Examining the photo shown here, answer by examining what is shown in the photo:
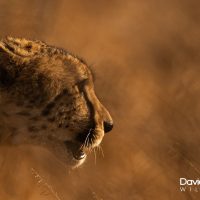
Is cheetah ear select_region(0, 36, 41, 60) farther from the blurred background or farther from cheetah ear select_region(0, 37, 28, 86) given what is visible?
the blurred background

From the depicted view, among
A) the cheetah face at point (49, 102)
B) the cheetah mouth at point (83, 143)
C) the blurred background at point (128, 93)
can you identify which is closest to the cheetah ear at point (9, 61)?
the cheetah face at point (49, 102)

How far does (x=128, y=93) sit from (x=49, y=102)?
2420mm

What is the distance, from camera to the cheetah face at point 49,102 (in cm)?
215

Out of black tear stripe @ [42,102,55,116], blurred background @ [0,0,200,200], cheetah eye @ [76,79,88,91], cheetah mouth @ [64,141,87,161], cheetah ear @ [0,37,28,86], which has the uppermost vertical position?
cheetah ear @ [0,37,28,86]

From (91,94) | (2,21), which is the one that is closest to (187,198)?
(91,94)

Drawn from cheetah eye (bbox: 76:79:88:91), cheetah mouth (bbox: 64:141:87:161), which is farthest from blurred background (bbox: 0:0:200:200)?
cheetah eye (bbox: 76:79:88:91)

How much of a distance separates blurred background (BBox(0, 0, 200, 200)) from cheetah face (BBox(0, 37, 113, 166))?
0.46 metres

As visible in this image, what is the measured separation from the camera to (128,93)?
4.62 metres

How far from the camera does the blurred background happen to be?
3.58m

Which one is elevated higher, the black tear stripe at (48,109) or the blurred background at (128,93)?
the black tear stripe at (48,109)

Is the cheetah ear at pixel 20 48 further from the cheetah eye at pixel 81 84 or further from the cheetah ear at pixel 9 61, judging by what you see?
the cheetah eye at pixel 81 84

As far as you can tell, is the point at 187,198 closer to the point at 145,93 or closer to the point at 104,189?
the point at 104,189

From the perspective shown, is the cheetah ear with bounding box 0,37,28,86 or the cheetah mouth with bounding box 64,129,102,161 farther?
the cheetah mouth with bounding box 64,129,102,161

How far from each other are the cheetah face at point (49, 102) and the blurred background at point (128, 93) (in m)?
0.46
